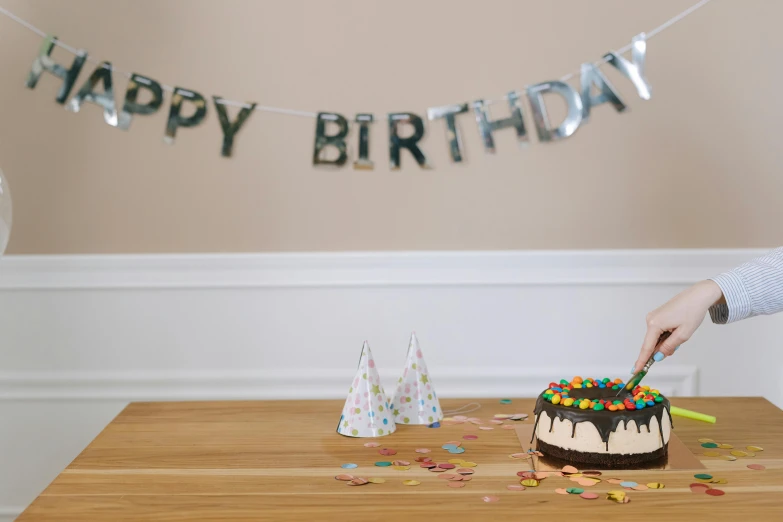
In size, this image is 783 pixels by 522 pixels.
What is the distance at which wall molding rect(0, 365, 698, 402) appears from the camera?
2.13m

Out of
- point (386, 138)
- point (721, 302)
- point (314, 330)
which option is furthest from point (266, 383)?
point (721, 302)

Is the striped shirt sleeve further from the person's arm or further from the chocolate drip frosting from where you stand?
the chocolate drip frosting

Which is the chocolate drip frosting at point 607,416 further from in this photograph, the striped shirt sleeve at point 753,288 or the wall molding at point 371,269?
the wall molding at point 371,269

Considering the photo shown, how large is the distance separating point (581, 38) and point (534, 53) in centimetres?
13

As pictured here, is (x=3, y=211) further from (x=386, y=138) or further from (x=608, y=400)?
(x=608, y=400)

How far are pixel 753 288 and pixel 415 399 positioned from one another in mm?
626

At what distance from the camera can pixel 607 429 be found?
119 centimetres

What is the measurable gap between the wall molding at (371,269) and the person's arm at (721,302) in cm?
72

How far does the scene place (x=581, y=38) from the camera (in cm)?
205

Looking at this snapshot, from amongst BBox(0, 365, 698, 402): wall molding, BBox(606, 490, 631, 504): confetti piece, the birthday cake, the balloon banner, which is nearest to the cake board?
the birthday cake

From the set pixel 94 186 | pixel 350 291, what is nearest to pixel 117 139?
pixel 94 186

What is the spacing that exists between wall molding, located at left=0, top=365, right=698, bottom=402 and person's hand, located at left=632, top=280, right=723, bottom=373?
2.70 feet

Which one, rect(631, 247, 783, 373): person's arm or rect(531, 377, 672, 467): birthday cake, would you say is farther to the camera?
rect(631, 247, 783, 373): person's arm

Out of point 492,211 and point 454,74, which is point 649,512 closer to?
point 492,211
